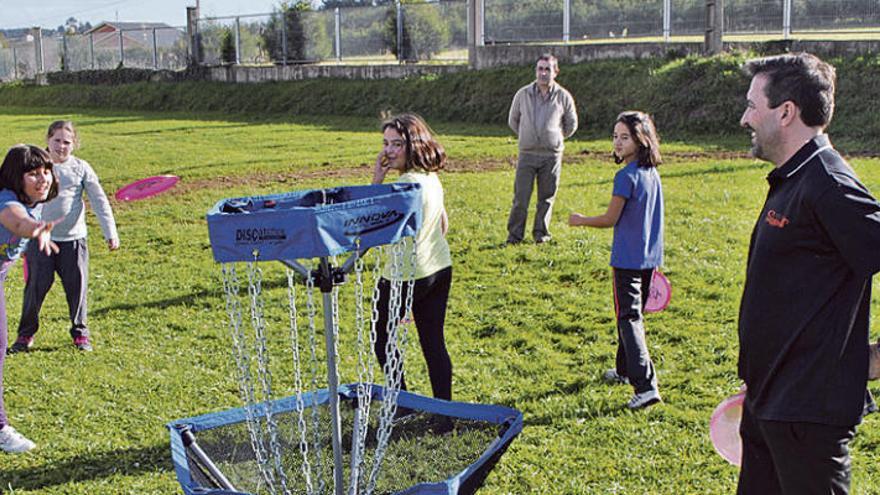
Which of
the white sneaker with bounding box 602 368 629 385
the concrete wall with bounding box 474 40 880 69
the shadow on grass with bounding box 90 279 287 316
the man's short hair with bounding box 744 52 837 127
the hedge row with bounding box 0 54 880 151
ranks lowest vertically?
the white sneaker with bounding box 602 368 629 385

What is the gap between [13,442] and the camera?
533 cm

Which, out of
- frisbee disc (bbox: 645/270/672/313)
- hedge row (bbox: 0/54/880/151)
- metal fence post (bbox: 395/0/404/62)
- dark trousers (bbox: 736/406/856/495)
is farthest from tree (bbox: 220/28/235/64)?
dark trousers (bbox: 736/406/856/495)

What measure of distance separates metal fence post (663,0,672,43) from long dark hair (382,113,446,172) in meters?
19.2

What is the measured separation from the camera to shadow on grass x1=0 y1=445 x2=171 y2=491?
4.98 m

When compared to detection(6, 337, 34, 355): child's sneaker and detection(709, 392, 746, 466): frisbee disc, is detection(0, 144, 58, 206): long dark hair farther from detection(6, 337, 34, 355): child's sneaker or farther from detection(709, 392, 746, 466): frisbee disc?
detection(709, 392, 746, 466): frisbee disc

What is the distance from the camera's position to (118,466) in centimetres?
514

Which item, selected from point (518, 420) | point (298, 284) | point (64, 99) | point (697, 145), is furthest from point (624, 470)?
point (64, 99)

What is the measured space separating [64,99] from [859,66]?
32100mm

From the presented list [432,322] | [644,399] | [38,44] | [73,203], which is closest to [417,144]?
[432,322]

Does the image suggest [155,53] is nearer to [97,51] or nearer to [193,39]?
[193,39]

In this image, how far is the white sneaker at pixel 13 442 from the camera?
5.30m

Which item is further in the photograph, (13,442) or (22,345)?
(22,345)

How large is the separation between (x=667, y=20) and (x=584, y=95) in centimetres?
336

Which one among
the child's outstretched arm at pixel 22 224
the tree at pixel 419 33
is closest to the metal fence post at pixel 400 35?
the tree at pixel 419 33
